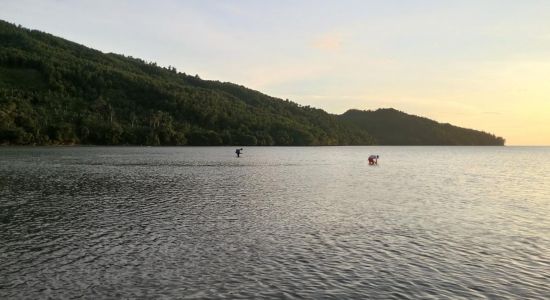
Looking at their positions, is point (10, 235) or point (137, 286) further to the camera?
point (10, 235)

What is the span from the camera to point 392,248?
3034 cm

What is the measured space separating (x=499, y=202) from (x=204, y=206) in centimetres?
3771

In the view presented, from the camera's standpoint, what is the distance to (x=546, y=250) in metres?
30.0

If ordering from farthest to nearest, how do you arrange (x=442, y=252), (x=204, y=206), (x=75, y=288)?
(x=204, y=206)
(x=442, y=252)
(x=75, y=288)

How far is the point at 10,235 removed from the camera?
32.7 meters

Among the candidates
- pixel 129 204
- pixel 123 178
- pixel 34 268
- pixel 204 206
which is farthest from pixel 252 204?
pixel 123 178

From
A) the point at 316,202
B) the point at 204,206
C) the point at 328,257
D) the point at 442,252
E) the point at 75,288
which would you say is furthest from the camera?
the point at 316,202

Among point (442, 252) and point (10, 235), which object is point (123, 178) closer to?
point (10, 235)

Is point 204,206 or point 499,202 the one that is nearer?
point 204,206

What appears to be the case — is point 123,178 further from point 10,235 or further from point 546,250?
point 546,250

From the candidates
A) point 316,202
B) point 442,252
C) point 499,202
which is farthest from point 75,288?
point 499,202

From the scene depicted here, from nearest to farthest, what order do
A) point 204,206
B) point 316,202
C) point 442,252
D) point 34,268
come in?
point 34,268, point 442,252, point 204,206, point 316,202

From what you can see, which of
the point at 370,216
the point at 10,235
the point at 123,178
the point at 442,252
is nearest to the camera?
the point at 442,252

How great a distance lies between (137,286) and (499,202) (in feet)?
162
